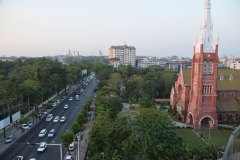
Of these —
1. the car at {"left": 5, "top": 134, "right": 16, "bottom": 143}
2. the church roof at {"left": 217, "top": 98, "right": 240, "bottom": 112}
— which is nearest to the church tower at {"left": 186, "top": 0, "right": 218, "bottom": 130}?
the church roof at {"left": 217, "top": 98, "right": 240, "bottom": 112}

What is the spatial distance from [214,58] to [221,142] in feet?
42.4

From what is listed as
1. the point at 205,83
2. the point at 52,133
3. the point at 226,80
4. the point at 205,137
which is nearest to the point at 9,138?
the point at 52,133

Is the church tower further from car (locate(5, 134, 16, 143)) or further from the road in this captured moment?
car (locate(5, 134, 16, 143))

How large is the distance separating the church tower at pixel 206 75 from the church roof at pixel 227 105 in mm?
3747

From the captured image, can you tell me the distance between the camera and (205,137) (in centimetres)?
3027

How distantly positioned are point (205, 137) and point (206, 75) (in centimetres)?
972

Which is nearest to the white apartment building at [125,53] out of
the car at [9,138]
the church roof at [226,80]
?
the church roof at [226,80]

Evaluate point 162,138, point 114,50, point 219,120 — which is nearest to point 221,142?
point 219,120

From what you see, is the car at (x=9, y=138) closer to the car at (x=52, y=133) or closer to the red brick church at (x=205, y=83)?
the car at (x=52, y=133)

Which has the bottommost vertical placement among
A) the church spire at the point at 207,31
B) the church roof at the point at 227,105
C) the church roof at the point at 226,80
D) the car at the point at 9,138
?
the car at the point at 9,138

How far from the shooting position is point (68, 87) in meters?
76.6

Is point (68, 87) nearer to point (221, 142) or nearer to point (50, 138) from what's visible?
point (50, 138)

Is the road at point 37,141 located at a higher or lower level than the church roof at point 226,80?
lower

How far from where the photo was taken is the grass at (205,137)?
1111 inches
